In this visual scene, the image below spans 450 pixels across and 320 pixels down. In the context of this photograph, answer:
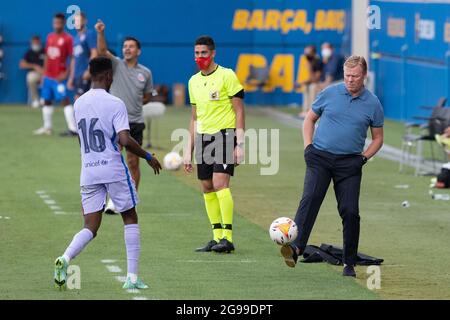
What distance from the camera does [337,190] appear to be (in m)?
13.0

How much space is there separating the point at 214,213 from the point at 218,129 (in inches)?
36.1

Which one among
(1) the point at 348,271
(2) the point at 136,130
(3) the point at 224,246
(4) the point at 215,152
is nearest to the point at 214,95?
(4) the point at 215,152

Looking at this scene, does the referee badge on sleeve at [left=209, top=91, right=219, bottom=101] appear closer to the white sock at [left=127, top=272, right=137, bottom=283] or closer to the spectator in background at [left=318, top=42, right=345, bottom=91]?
the white sock at [left=127, top=272, right=137, bottom=283]

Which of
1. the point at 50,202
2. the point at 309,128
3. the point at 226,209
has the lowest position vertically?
the point at 50,202

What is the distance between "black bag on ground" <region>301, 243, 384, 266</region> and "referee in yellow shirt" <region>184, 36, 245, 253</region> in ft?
3.26

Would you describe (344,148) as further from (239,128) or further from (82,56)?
(82,56)

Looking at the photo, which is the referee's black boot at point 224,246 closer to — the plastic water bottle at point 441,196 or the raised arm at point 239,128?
the raised arm at point 239,128

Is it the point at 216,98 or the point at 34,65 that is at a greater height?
the point at 216,98

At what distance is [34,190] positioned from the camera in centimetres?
2027

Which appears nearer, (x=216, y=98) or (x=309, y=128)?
(x=309, y=128)

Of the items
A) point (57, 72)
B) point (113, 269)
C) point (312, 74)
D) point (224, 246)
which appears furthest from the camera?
point (312, 74)

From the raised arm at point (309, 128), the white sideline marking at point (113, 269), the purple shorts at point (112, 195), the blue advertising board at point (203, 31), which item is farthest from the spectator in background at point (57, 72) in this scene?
the purple shorts at point (112, 195)

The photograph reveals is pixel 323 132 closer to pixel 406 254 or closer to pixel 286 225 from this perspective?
pixel 286 225
